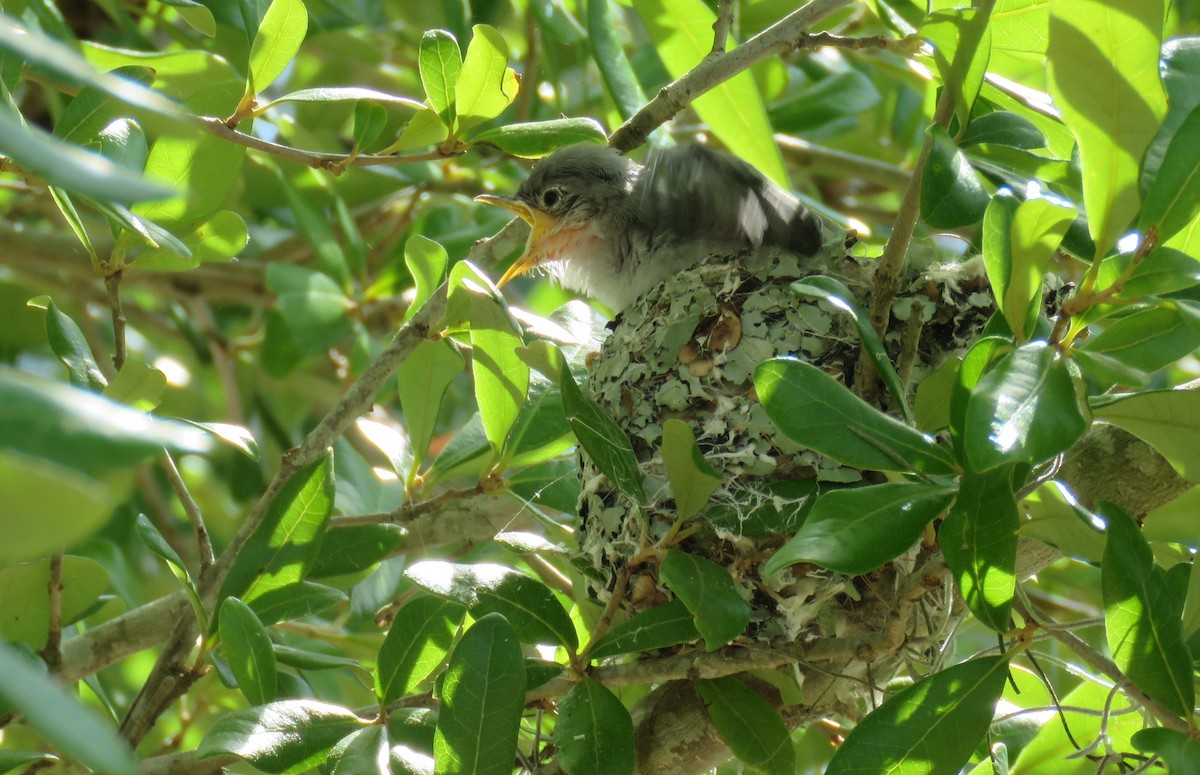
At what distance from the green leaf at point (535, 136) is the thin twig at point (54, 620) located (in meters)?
1.23

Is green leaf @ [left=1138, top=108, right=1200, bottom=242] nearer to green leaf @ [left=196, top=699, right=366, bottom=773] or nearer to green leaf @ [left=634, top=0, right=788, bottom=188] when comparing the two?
green leaf @ [left=634, top=0, right=788, bottom=188]

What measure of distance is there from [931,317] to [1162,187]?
3.64 ft

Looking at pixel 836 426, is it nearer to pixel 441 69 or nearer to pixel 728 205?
pixel 441 69

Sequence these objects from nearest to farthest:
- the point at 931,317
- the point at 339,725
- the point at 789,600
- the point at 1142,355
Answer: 1. the point at 1142,355
2. the point at 339,725
3. the point at 789,600
4. the point at 931,317

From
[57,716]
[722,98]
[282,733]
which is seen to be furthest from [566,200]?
[57,716]

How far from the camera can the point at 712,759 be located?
224 centimetres

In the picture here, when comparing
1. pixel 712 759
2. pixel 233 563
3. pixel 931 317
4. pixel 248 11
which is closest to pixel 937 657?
pixel 712 759

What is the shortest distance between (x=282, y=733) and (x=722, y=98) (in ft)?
5.89

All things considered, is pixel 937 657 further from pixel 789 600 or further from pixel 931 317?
pixel 931 317

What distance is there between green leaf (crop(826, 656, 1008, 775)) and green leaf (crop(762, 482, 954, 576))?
259 mm

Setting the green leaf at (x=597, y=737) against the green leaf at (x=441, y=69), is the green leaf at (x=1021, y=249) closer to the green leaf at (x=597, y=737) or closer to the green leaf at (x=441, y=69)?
the green leaf at (x=597, y=737)

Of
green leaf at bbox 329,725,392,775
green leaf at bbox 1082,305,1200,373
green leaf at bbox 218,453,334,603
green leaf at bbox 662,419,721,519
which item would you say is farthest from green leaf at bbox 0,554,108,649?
green leaf at bbox 1082,305,1200,373

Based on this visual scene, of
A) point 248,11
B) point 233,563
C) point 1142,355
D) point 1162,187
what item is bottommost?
point 233,563

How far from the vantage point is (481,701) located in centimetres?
174
